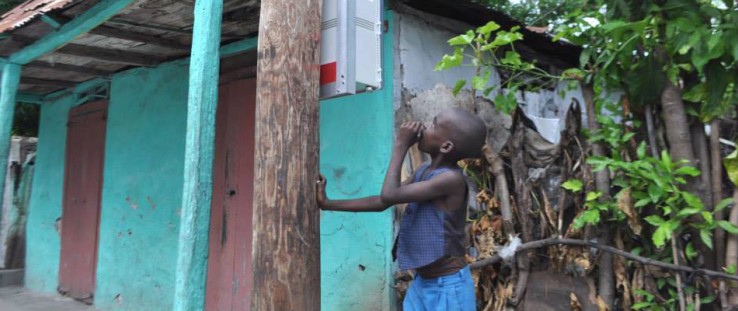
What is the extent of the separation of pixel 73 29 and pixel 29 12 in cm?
36

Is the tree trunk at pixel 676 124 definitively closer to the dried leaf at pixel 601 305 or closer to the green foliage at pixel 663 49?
the green foliage at pixel 663 49

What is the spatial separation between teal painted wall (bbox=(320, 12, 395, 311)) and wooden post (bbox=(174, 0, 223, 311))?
1.75m

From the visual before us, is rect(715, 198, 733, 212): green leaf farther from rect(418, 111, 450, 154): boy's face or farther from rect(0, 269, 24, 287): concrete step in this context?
rect(0, 269, 24, 287): concrete step

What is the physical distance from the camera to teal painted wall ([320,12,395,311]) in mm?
4176

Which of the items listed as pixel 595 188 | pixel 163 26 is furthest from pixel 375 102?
pixel 163 26

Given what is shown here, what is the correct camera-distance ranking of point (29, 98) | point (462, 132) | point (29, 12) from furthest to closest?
point (29, 98) → point (29, 12) → point (462, 132)

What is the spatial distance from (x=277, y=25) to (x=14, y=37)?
390 cm

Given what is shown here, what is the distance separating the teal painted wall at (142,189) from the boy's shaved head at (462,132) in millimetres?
4299

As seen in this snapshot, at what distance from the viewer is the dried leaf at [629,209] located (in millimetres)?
3254

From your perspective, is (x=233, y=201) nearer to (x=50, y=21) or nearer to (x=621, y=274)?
(x=50, y=21)

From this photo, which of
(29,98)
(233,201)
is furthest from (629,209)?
(29,98)

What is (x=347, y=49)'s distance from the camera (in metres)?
2.29

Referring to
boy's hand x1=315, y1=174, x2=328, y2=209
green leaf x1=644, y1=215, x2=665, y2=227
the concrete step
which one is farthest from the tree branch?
the concrete step

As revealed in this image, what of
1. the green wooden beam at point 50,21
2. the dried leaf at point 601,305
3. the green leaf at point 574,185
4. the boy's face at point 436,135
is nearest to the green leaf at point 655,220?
the green leaf at point 574,185
